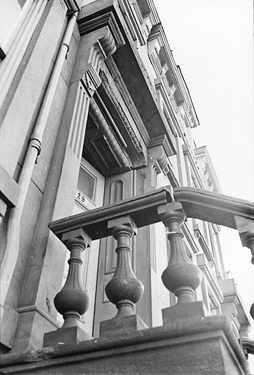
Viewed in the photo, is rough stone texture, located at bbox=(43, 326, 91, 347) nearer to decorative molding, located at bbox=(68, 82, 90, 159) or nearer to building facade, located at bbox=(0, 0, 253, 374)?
building facade, located at bbox=(0, 0, 253, 374)

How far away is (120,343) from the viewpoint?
6.48ft

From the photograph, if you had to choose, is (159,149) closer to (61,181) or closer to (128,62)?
(128,62)

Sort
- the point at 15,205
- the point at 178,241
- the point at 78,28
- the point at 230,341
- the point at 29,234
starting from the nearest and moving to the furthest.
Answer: the point at 230,341 < the point at 178,241 < the point at 15,205 < the point at 29,234 < the point at 78,28

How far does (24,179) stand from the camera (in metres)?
2.92

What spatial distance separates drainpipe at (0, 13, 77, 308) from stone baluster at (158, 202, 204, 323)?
0.95 meters

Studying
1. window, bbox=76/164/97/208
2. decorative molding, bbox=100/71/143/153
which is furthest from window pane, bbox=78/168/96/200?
decorative molding, bbox=100/71/143/153

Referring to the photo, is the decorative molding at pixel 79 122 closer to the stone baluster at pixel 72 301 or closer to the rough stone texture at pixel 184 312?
the stone baluster at pixel 72 301

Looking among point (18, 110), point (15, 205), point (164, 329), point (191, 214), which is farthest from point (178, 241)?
point (18, 110)

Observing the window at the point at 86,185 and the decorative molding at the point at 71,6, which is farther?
the window at the point at 86,185

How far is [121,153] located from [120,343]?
3.94m

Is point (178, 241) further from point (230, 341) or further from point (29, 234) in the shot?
point (29, 234)

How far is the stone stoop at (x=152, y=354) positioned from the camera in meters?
1.82

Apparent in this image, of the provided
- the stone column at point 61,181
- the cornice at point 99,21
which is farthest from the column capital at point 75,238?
the cornice at point 99,21

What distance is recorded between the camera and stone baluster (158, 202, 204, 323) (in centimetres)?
205
